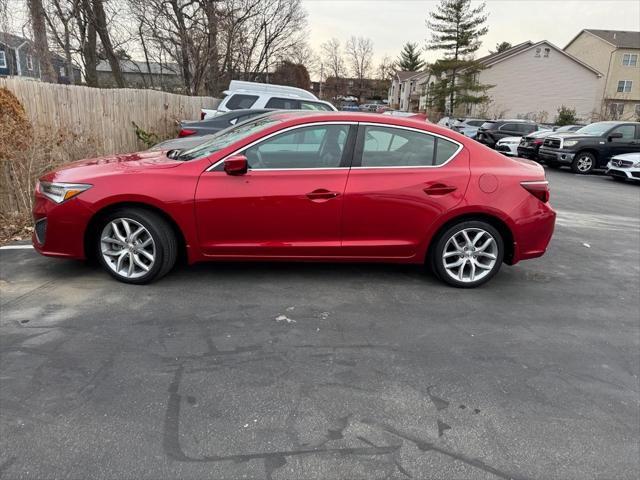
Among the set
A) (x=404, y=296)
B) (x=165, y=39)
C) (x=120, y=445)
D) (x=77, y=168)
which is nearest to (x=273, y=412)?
(x=120, y=445)

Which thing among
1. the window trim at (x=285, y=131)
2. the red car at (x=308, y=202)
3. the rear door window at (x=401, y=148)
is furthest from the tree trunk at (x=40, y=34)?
the rear door window at (x=401, y=148)

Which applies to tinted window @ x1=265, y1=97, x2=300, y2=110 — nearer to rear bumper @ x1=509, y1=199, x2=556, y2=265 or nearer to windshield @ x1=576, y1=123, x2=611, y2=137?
rear bumper @ x1=509, y1=199, x2=556, y2=265

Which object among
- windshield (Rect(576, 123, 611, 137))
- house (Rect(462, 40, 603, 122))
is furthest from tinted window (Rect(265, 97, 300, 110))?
house (Rect(462, 40, 603, 122))

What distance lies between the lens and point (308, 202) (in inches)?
164

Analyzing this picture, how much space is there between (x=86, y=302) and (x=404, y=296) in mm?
2707

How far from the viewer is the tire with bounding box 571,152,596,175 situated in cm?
1553

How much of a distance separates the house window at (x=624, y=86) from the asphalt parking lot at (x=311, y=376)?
2233 inches

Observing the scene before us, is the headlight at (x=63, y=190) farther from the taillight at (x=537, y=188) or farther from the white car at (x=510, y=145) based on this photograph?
the white car at (x=510, y=145)

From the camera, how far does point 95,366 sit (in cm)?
301

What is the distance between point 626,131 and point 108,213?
1692 centimetres

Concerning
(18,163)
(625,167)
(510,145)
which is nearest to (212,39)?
(510,145)

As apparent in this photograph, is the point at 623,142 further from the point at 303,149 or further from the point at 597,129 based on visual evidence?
the point at 303,149

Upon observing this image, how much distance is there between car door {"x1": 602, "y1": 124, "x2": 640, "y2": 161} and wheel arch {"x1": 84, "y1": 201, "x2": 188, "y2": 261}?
15.7 metres

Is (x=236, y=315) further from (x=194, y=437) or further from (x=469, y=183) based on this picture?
(x=469, y=183)
